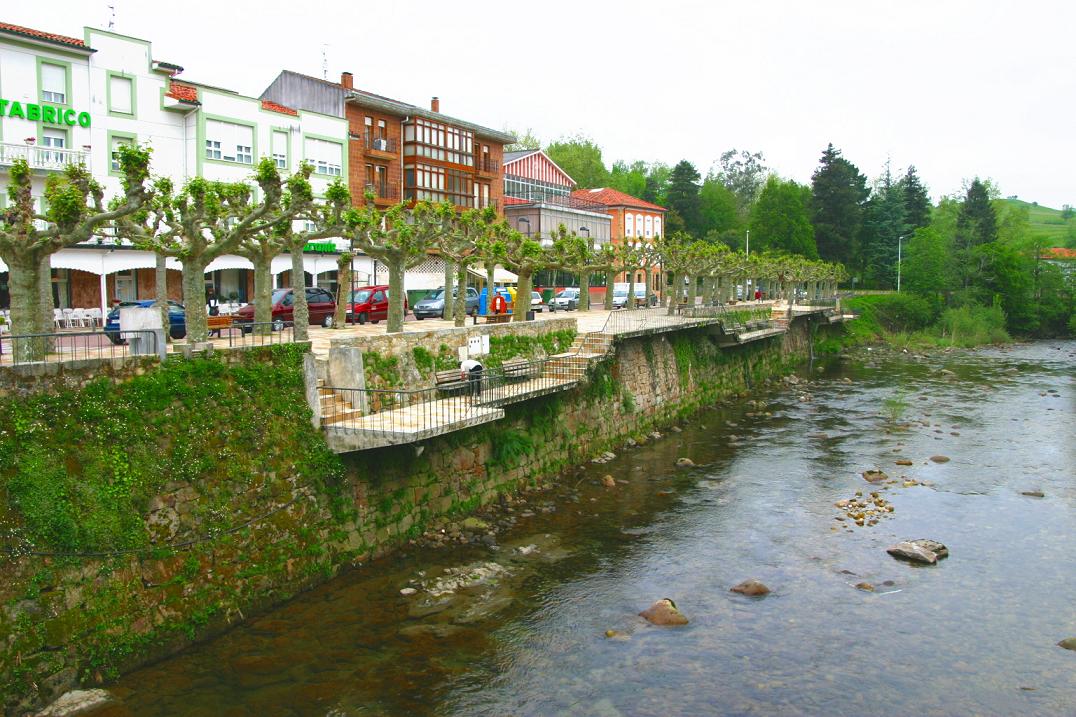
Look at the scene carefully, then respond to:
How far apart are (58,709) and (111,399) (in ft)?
14.7

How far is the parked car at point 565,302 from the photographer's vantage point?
1999 inches

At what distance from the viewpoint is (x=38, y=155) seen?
32156mm

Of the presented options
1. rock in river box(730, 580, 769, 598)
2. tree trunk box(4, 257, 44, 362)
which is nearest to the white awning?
rock in river box(730, 580, 769, 598)

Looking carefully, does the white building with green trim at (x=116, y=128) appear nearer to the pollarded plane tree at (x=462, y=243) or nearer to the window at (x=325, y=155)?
the window at (x=325, y=155)

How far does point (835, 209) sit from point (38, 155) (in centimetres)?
7596

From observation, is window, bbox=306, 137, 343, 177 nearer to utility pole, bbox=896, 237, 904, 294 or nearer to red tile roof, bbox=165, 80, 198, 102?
red tile roof, bbox=165, 80, 198, 102

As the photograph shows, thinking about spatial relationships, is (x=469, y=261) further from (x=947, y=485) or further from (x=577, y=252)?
(x=947, y=485)

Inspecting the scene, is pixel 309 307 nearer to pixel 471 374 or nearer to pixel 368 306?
pixel 368 306

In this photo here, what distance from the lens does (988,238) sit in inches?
3511

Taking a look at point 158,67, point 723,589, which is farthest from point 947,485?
point 158,67

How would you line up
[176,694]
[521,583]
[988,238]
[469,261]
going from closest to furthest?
[176,694], [521,583], [469,261], [988,238]

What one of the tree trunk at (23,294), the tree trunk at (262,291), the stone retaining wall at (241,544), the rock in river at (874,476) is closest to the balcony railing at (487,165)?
the stone retaining wall at (241,544)

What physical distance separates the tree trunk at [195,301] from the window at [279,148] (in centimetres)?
2663

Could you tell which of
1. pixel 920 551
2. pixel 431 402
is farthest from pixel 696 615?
pixel 431 402
